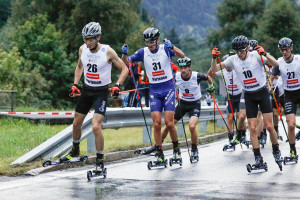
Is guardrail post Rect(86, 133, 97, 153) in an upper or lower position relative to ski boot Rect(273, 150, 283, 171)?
upper

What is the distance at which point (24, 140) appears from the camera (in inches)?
486

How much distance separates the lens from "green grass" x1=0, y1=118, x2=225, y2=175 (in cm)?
925

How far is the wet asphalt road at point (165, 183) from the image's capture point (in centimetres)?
703

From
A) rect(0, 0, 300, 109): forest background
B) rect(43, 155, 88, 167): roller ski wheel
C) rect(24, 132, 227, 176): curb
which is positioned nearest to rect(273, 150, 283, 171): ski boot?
rect(24, 132, 227, 176): curb

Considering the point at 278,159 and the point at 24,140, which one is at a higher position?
the point at 24,140

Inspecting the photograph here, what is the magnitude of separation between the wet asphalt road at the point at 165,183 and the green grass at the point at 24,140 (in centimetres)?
63

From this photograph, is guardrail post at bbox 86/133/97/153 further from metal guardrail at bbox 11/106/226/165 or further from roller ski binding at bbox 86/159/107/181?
roller ski binding at bbox 86/159/107/181

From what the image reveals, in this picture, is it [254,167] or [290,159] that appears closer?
[254,167]

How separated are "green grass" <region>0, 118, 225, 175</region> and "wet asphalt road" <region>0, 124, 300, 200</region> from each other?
0.63m

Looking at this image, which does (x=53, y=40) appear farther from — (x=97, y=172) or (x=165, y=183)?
(x=165, y=183)

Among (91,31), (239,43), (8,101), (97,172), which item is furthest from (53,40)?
A: (97,172)

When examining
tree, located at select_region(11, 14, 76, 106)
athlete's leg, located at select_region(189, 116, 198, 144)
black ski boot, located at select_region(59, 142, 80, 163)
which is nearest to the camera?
black ski boot, located at select_region(59, 142, 80, 163)

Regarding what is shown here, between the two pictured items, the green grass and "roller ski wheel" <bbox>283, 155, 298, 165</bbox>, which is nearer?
the green grass

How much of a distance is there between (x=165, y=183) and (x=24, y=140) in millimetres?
5096
